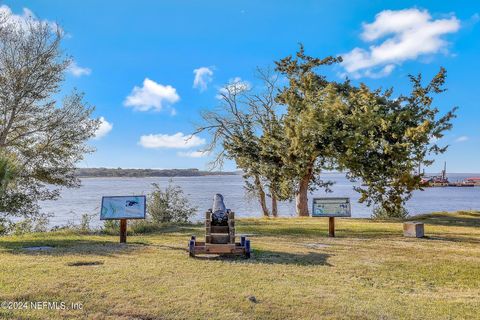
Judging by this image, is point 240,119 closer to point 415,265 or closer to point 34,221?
point 34,221

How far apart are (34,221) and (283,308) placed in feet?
51.3

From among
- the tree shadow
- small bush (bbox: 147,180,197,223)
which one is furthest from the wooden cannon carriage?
small bush (bbox: 147,180,197,223)

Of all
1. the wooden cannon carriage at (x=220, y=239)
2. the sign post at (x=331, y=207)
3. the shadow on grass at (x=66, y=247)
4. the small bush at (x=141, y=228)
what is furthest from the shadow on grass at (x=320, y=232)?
the shadow on grass at (x=66, y=247)

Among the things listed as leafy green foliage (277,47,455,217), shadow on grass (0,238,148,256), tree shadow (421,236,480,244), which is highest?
leafy green foliage (277,47,455,217)

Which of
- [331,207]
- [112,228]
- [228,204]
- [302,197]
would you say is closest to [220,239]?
[331,207]

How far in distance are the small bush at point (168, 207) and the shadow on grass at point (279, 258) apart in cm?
1045

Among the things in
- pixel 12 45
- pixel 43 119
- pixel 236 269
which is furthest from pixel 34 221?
pixel 236 269

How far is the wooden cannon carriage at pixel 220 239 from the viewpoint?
8688 mm

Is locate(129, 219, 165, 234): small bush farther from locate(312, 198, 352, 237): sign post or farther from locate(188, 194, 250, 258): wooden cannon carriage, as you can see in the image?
locate(312, 198, 352, 237): sign post

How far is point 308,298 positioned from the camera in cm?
569

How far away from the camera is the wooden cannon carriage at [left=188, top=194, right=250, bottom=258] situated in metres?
8.69

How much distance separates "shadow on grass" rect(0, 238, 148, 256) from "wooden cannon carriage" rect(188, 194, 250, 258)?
1.87 metres

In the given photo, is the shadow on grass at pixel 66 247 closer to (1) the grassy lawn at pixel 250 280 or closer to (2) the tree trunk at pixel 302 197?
(1) the grassy lawn at pixel 250 280

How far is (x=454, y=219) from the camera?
60.0ft
